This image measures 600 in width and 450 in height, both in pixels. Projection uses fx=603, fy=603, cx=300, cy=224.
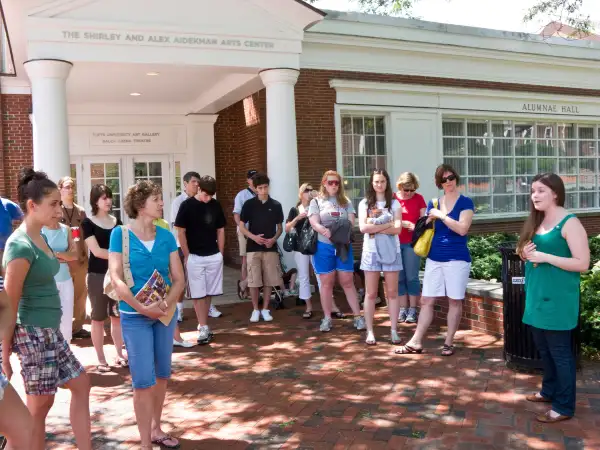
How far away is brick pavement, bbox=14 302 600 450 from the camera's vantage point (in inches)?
165

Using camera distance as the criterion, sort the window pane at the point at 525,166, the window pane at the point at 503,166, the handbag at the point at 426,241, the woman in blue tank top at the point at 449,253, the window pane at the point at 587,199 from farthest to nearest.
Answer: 1. the window pane at the point at 587,199
2. the window pane at the point at 525,166
3. the window pane at the point at 503,166
4. the handbag at the point at 426,241
5. the woman in blue tank top at the point at 449,253

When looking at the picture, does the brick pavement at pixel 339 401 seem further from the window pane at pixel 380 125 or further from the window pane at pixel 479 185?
the window pane at pixel 479 185

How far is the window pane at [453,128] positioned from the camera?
13219 millimetres

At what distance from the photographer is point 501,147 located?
14.1m

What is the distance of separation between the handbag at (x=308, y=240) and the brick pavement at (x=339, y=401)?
3.40 ft

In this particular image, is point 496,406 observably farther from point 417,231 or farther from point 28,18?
point 28,18

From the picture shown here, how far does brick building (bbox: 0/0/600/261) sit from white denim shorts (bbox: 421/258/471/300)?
4.35 metres

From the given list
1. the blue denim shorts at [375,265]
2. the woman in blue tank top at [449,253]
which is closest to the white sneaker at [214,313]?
the blue denim shorts at [375,265]

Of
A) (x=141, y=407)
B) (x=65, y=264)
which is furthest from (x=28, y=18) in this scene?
(x=141, y=407)

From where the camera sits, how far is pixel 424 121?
41.2ft

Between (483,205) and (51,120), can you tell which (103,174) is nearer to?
(51,120)

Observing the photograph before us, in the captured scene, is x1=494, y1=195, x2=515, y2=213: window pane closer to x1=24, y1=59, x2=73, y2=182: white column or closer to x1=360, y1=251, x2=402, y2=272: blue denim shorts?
x1=360, y1=251, x2=402, y2=272: blue denim shorts

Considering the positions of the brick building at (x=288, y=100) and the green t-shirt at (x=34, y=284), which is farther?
the brick building at (x=288, y=100)

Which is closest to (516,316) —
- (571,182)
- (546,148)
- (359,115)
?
(359,115)
